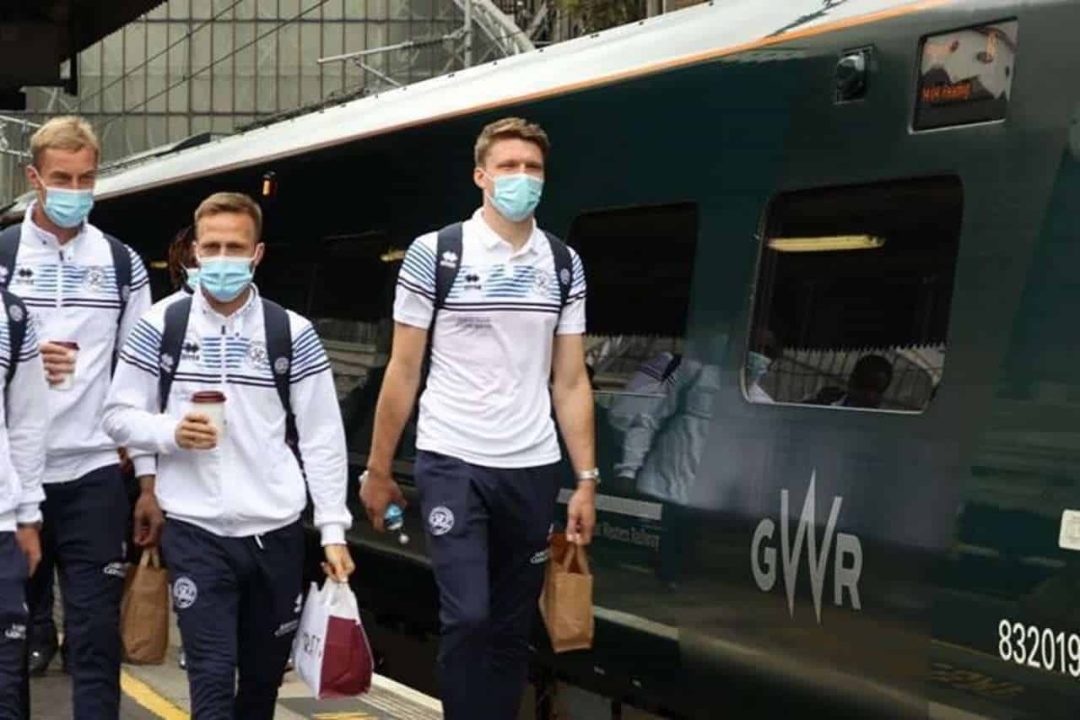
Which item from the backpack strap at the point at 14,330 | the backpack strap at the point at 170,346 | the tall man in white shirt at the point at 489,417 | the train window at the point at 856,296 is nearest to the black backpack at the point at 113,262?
the backpack strap at the point at 14,330

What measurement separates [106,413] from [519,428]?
113 centimetres

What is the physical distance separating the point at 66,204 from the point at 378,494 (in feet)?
4.23

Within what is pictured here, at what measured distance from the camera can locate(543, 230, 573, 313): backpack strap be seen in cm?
575

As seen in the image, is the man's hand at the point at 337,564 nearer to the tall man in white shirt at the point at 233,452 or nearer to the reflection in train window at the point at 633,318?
the tall man in white shirt at the point at 233,452

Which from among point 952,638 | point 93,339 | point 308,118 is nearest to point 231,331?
point 93,339

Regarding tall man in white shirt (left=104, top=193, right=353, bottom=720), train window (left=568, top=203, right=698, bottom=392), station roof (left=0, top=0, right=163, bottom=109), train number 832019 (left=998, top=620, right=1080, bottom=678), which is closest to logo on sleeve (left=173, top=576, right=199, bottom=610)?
tall man in white shirt (left=104, top=193, right=353, bottom=720)

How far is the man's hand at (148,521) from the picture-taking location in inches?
222

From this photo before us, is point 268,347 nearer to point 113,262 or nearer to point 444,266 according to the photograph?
point 444,266

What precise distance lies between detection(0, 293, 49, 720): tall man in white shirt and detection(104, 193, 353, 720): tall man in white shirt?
0.72 ft

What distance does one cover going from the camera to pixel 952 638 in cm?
500

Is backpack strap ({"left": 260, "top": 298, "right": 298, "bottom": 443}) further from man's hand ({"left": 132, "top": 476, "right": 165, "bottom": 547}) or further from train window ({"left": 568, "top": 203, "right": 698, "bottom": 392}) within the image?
train window ({"left": 568, "top": 203, "right": 698, "bottom": 392})

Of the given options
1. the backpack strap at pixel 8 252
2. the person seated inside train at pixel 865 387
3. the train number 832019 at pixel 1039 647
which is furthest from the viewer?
the backpack strap at pixel 8 252

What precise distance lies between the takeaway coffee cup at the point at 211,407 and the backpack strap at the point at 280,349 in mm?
197

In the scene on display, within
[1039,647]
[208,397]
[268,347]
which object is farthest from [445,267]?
[1039,647]
